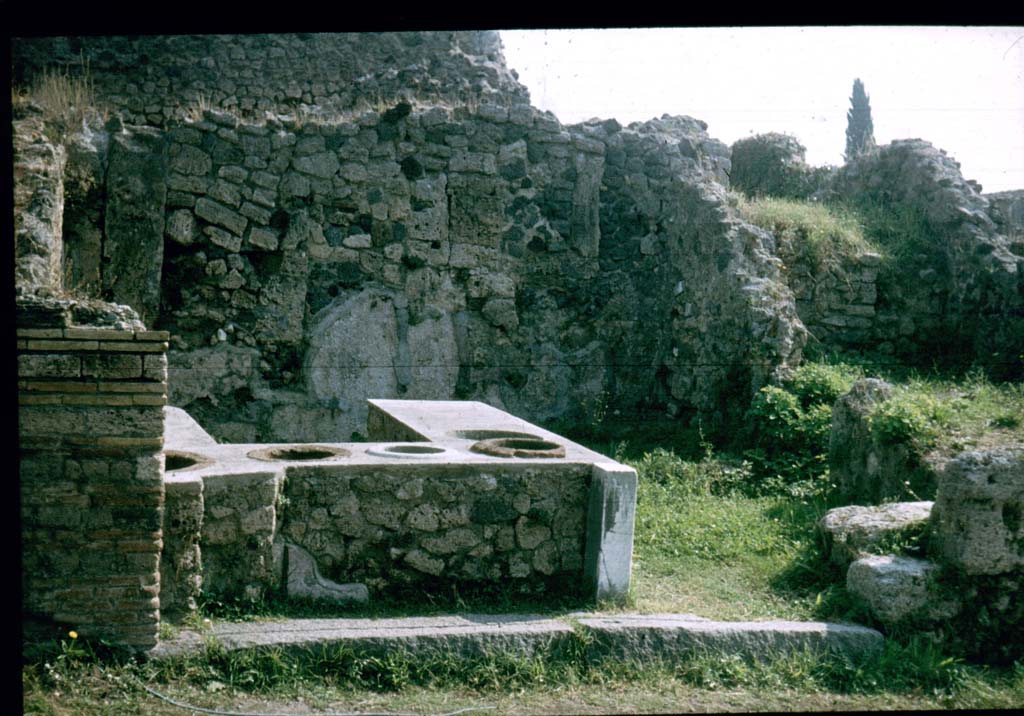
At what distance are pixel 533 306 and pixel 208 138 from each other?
3.55 m

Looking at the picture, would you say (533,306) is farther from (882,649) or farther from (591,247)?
(882,649)

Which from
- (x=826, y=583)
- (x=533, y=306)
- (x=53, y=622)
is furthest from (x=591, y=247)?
(x=53, y=622)

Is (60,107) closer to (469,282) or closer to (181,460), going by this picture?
(469,282)

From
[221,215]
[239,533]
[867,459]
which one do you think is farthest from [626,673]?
[221,215]

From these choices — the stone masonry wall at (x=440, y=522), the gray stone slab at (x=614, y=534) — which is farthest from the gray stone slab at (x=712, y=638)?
the stone masonry wall at (x=440, y=522)

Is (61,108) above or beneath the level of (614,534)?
above

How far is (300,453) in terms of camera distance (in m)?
4.93

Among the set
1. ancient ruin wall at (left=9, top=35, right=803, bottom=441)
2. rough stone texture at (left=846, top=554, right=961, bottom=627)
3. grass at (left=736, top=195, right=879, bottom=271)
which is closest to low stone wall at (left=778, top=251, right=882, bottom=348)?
grass at (left=736, top=195, right=879, bottom=271)

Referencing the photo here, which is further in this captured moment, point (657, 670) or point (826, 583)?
point (826, 583)

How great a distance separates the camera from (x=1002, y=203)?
12703 millimetres

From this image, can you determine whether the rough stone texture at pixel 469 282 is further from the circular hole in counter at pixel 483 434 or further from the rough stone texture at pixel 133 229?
the circular hole in counter at pixel 483 434

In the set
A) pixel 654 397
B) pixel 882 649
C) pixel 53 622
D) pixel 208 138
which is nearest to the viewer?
pixel 53 622

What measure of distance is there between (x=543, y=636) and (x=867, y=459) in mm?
3287

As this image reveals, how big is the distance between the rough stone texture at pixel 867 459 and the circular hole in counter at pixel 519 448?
235 centimetres
